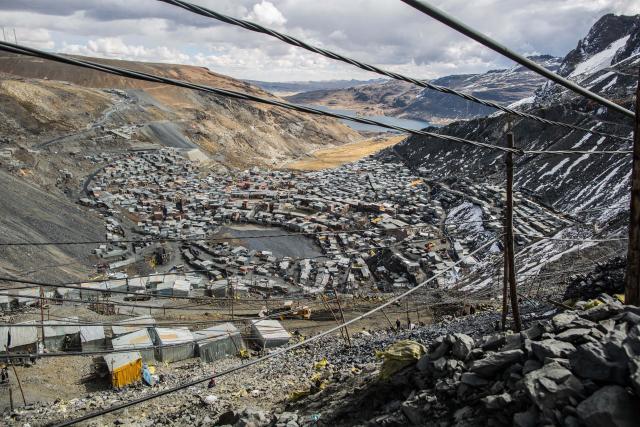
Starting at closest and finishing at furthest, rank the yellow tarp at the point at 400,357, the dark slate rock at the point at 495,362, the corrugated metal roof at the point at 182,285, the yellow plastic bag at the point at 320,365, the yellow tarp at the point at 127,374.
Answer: the dark slate rock at the point at 495,362
the yellow tarp at the point at 400,357
the yellow plastic bag at the point at 320,365
the yellow tarp at the point at 127,374
the corrugated metal roof at the point at 182,285

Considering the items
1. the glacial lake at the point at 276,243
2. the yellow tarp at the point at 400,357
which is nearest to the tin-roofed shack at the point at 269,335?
the yellow tarp at the point at 400,357

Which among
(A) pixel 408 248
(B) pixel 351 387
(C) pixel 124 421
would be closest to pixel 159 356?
(C) pixel 124 421

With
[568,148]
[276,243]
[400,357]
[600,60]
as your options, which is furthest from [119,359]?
[600,60]

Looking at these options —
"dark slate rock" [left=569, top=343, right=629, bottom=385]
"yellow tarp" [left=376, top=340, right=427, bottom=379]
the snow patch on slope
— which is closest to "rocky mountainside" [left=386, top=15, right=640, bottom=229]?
the snow patch on slope

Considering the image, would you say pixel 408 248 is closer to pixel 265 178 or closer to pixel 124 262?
pixel 124 262

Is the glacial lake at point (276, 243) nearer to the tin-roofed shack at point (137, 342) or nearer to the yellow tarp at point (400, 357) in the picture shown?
the tin-roofed shack at point (137, 342)

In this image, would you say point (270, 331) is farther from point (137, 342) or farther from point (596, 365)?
point (596, 365)

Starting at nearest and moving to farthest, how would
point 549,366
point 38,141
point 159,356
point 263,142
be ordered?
point 549,366 → point 159,356 → point 38,141 → point 263,142
